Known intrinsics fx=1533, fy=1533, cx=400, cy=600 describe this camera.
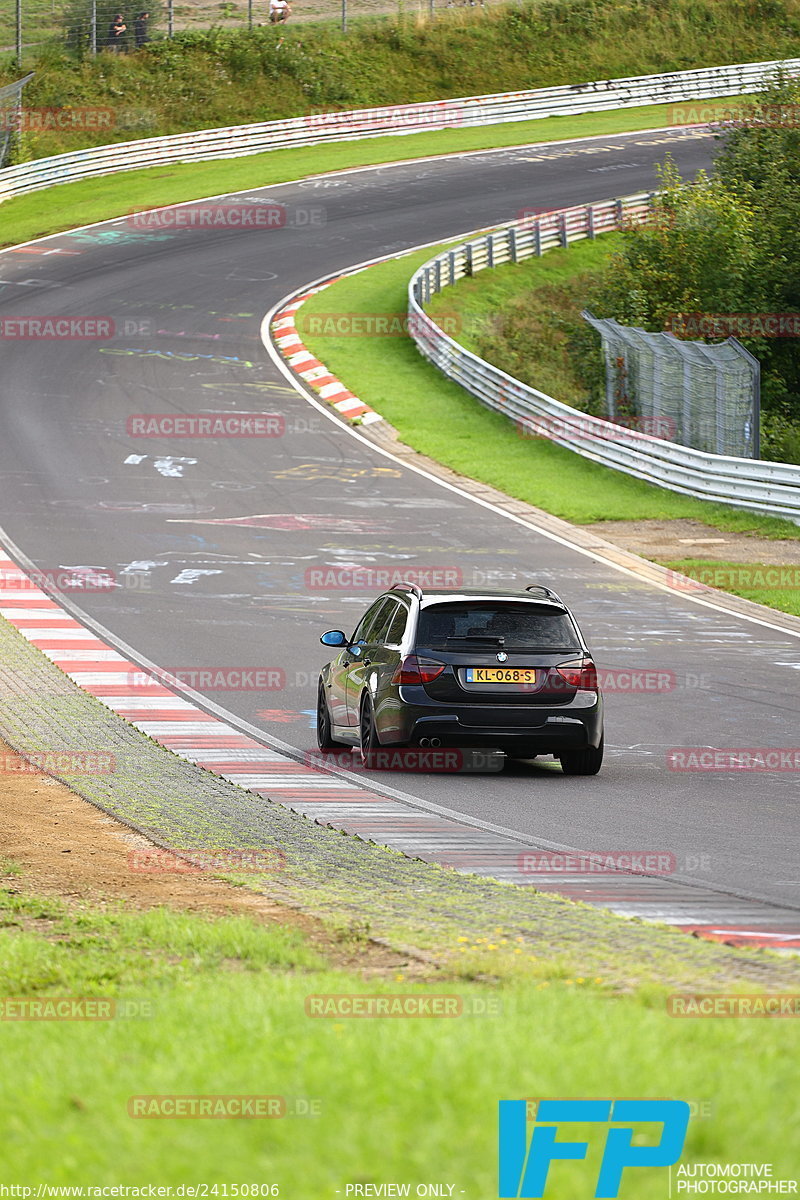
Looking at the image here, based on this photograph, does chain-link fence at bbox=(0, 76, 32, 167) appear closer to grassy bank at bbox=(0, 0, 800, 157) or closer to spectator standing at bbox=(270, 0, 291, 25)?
grassy bank at bbox=(0, 0, 800, 157)

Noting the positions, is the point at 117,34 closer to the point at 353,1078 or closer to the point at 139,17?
the point at 139,17

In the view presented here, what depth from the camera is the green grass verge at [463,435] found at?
28.2 m

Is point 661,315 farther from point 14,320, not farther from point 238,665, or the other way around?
point 238,665

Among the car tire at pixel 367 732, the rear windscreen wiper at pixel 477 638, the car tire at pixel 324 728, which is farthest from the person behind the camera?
the car tire at pixel 324 728

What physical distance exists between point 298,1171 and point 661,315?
116 feet

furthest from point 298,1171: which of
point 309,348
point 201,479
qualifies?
point 309,348

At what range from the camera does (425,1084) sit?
4.19m

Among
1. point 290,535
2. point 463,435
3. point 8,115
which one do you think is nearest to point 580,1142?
point 290,535

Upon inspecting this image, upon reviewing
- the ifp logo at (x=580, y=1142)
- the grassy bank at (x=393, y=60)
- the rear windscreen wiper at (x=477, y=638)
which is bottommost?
A: the rear windscreen wiper at (x=477, y=638)

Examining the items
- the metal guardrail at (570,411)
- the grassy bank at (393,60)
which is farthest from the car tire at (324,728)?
the grassy bank at (393,60)

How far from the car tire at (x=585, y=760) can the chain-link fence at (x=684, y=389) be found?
17070 mm

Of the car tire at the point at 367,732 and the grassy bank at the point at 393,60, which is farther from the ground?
the grassy bank at the point at 393,60

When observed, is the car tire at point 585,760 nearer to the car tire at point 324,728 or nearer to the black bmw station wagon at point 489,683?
the black bmw station wagon at point 489,683

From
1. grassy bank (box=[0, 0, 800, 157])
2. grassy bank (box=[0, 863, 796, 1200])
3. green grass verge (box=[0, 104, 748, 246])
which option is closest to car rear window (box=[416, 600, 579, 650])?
grassy bank (box=[0, 863, 796, 1200])
